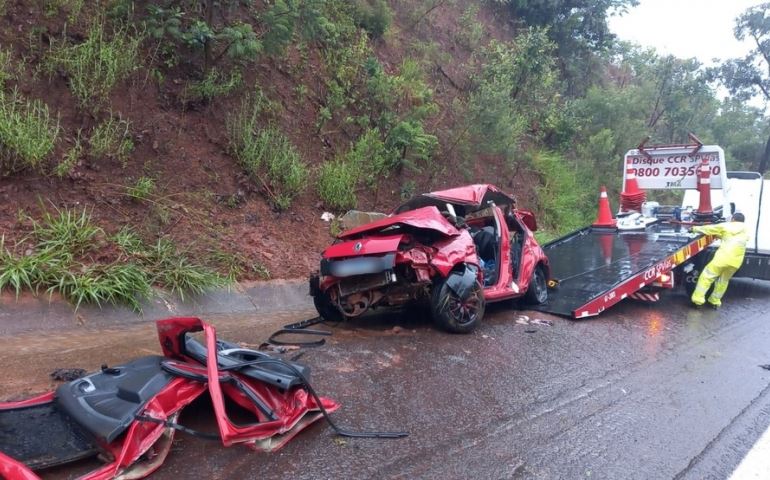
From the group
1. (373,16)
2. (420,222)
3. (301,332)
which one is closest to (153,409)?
(301,332)

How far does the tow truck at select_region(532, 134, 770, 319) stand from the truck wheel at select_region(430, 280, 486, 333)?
166 centimetres

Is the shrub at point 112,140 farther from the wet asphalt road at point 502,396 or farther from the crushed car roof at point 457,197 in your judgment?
the crushed car roof at point 457,197

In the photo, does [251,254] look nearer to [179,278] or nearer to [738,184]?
[179,278]

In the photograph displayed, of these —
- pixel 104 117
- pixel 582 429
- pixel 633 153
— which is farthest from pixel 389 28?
pixel 582 429

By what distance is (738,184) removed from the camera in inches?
436

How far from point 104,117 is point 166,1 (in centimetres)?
225

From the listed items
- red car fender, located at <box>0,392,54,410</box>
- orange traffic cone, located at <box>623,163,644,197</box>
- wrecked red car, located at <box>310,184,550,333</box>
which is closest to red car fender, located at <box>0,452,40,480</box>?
red car fender, located at <box>0,392,54,410</box>

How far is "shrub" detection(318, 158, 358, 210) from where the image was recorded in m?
9.70

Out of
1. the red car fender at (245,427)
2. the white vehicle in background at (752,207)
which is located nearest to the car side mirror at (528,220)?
the white vehicle in background at (752,207)

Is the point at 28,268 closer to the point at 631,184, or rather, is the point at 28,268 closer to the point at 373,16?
the point at 373,16

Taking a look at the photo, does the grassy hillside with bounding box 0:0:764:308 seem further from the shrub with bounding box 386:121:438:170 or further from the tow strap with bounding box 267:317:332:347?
the tow strap with bounding box 267:317:332:347

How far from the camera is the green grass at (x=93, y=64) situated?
744cm

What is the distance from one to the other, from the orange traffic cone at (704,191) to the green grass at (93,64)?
9.26 meters

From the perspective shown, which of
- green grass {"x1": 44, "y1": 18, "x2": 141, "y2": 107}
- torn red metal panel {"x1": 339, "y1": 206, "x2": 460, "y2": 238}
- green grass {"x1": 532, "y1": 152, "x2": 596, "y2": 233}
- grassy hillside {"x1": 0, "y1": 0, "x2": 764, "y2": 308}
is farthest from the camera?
green grass {"x1": 532, "y1": 152, "x2": 596, "y2": 233}
